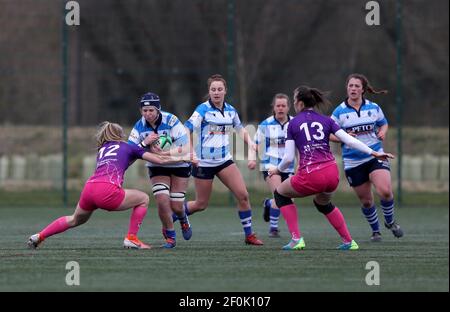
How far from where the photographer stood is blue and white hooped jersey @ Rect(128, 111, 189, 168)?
37.1 feet

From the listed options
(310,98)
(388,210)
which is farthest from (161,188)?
(388,210)

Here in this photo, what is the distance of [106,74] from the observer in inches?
829

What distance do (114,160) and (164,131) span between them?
98 centimetres

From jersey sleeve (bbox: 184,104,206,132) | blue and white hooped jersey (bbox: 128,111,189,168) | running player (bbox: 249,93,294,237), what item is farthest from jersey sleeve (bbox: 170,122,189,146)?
running player (bbox: 249,93,294,237)

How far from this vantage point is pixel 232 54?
2050 cm

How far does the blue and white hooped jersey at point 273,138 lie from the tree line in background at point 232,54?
21.1 ft

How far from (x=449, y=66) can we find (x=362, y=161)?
9200 mm

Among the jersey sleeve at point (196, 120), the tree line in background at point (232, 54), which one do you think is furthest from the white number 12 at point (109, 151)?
the tree line in background at point (232, 54)

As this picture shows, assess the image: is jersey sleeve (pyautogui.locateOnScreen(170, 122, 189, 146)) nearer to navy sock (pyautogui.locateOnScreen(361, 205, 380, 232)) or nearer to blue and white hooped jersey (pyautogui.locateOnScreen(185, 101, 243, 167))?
blue and white hooped jersey (pyautogui.locateOnScreen(185, 101, 243, 167))

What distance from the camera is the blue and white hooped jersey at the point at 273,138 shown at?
1390cm

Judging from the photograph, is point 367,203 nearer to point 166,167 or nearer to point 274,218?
point 274,218

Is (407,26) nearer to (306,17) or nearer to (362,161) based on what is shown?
(306,17)

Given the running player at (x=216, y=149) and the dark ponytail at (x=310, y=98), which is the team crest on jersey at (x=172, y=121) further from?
the dark ponytail at (x=310, y=98)

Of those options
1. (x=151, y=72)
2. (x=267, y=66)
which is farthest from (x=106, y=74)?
(x=267, y=66)
